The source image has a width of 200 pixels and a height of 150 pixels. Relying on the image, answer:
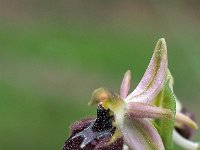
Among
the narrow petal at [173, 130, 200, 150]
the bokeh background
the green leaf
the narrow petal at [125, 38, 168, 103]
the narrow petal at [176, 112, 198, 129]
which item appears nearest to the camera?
the narrow petal at [125, 38, 168, 103]

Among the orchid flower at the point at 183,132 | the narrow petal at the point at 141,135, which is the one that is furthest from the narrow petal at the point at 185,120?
the narrow petal at the point at 141,135

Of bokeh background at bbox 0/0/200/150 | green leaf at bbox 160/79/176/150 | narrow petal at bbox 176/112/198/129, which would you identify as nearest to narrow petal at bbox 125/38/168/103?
green leaf at bbox 160/79/176/150

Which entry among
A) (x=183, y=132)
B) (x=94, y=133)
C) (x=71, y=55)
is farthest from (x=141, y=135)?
(x=71, y=55)

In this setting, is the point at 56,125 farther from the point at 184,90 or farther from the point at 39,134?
the point at 184,90

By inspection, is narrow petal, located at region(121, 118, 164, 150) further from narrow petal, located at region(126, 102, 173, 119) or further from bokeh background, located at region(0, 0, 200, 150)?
bokeh background, located at region(0, 0, 200, 150)

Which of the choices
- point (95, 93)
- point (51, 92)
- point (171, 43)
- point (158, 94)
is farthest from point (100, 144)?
point (171, 43)

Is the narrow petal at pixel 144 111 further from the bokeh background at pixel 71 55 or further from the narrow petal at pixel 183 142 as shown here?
the bokeh background at pixel 71 55
